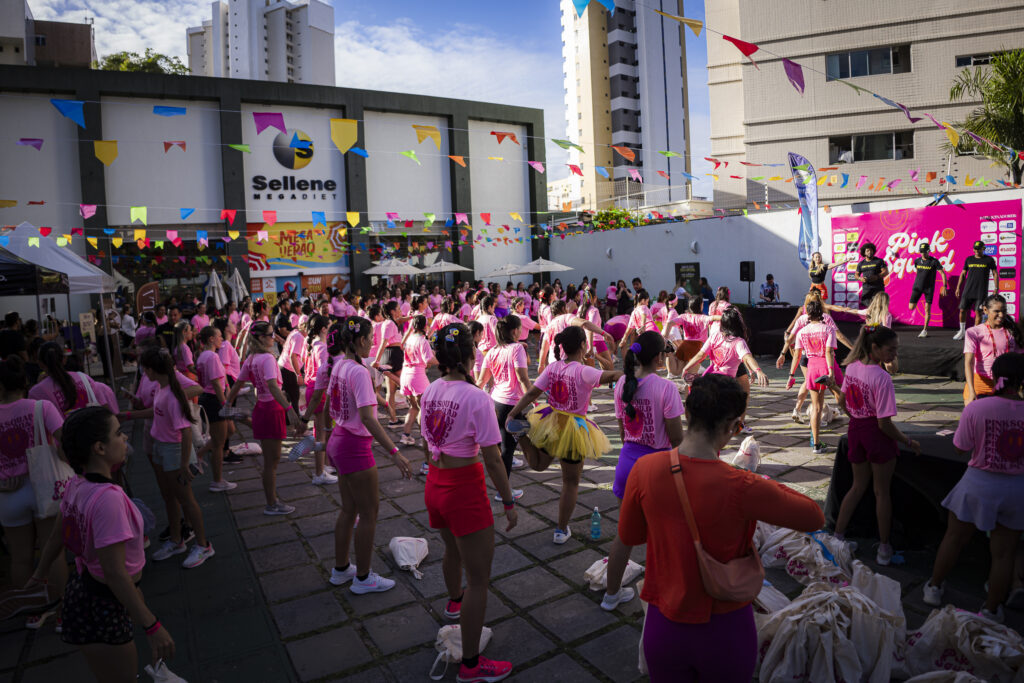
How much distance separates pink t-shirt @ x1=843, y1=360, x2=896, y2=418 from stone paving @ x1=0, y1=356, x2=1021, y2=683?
1075 millimetres

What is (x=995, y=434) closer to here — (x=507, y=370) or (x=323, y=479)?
(x=507, y=370)

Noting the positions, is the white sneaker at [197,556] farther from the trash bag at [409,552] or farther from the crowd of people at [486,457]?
the trash bag at [409,552]

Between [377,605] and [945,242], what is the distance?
13335 millimetres

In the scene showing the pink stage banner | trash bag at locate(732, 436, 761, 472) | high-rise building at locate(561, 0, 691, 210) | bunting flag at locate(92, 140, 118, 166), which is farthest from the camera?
high-rise building at locate(561, 0, 691, 210)

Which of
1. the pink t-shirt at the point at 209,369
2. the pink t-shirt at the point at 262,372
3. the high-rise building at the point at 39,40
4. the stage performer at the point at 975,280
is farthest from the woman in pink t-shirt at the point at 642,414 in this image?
the high-rise building at the point at 39,40

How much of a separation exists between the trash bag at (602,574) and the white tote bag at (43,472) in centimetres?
345

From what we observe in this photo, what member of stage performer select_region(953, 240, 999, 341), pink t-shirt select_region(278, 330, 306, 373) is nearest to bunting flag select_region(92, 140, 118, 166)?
pink t-shirt select_region(278, 330, 306, 373)

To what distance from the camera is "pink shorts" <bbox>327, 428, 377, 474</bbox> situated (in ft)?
12.6

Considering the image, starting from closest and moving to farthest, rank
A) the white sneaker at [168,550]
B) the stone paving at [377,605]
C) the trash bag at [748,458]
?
the stone paving at [377,605], the white sneaker at [168,550], the trash bag at [748,458]

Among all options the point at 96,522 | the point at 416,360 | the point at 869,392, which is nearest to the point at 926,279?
the point at 869,392

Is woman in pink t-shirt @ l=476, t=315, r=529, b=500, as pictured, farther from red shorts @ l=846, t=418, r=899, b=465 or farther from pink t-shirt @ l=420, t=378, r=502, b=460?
red shorts @ l=846, t=418, r=899, b=465

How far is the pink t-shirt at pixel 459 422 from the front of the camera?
3.06m

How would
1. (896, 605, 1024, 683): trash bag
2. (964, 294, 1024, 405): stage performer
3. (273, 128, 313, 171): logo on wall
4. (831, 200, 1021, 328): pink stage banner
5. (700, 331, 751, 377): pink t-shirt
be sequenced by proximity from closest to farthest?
(896, 605, 1024, 683): trash bag, (964, 294, 1024, 405): stage performer, (700, 331, 751, 377): pink t-shirt, (831, 200, 1021, 328): pink stage banner, (273, 128, 313, 171): logo on wall

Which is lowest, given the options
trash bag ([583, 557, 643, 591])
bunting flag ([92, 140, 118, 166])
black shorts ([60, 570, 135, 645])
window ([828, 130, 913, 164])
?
trash bag ([583, 557, 643, 591])
